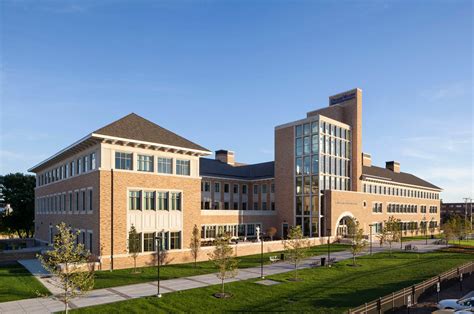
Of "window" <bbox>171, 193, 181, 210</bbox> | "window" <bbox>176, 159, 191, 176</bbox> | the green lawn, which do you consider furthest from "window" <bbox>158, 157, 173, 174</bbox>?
the green lawn

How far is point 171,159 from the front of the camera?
3803 centimetres

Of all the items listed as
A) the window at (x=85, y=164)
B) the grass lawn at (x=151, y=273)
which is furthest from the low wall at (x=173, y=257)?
the window at (x=85, y=164)

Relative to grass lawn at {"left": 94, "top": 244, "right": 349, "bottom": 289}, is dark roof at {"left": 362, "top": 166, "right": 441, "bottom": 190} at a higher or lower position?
higher

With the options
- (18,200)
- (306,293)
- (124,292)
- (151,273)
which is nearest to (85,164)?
(151,273)

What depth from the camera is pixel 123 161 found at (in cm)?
3434

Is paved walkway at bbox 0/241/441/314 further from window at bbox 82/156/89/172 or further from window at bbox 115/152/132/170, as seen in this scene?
window at bbox 115/152/132/170

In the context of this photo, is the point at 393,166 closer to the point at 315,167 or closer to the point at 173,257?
the point at 315,167

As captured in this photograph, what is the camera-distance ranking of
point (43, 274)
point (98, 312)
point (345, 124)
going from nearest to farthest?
1. point (98, 312)
2. point (43, 274)
3. point (345, 124)

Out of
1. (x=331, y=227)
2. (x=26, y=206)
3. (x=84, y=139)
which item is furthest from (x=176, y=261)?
(x=26, y=206)

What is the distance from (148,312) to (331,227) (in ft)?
136

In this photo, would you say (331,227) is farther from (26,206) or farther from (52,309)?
(26,206)

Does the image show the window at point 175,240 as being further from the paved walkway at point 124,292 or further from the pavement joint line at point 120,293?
the pavement joint line at point 120,293

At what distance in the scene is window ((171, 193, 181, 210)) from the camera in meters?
37.8

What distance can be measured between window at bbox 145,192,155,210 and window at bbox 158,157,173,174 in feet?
8.67
